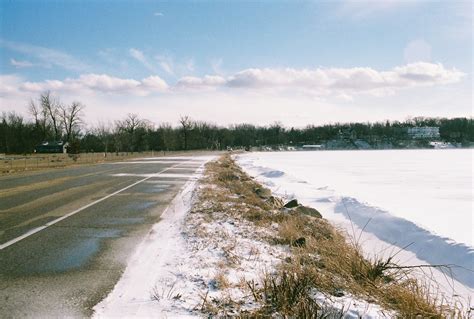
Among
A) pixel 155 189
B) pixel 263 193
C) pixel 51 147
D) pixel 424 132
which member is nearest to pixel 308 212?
pixel 263 193

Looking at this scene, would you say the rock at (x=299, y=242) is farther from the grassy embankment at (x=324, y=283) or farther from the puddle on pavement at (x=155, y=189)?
the puddle on pavement at (x=155, y=189)

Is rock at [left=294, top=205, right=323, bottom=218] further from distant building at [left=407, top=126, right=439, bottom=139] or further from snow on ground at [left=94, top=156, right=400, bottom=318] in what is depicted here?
distant building at [left=407, top=126, right=439, bottom=139]

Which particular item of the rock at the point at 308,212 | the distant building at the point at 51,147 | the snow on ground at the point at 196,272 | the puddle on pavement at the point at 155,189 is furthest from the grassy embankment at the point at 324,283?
the distant building at the point at 51,147

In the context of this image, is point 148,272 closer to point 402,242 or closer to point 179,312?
point 179,312

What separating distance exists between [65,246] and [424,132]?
181216mm

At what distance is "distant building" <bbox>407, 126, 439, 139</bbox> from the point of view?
501 feet

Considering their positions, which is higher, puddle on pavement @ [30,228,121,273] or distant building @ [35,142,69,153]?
distant building @ [35,142,69,153]

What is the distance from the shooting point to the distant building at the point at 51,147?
78.5 meters

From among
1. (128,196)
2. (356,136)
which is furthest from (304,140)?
(128,196)

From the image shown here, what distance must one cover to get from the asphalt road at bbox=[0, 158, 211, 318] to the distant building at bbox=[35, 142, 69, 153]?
249 ft

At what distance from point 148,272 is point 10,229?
4.14 metres

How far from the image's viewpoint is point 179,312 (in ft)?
11.2

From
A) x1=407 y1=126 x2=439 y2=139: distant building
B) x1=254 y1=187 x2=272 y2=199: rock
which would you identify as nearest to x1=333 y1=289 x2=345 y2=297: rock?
x1=254 y1=187 x2=272 y2=199: rock

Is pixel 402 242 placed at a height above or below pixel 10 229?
below
